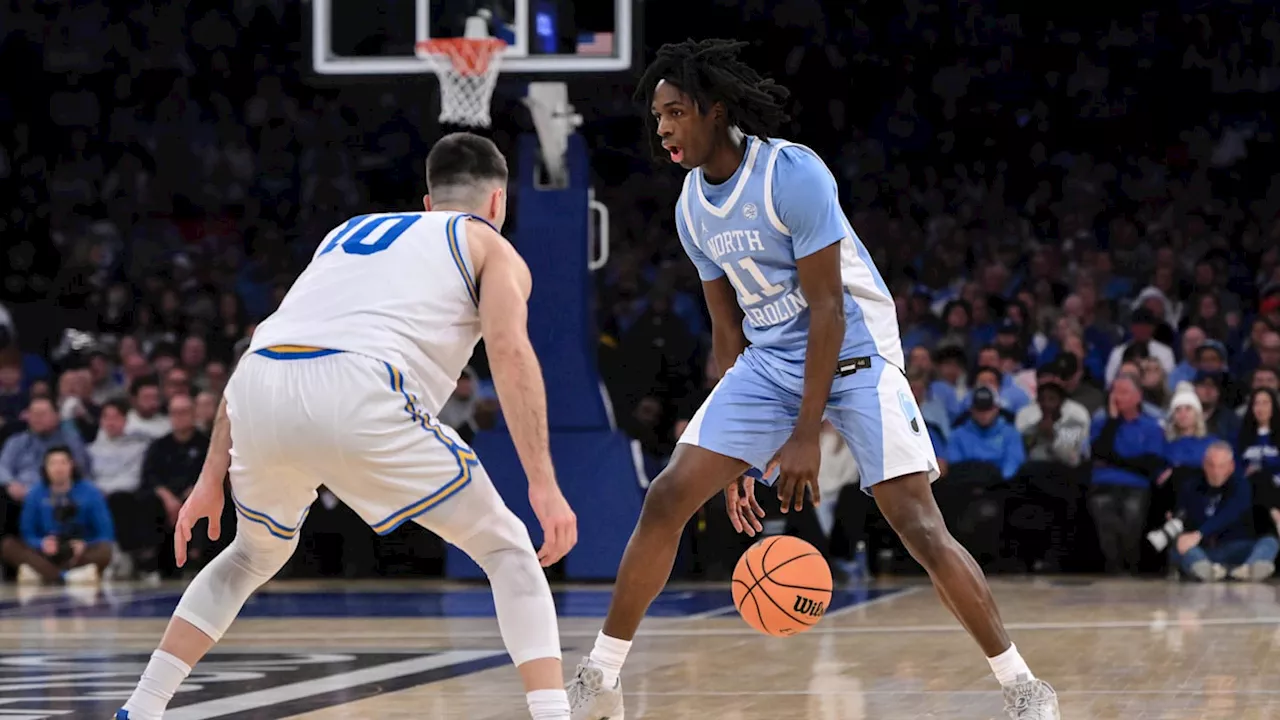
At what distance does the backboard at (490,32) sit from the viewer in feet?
41.0

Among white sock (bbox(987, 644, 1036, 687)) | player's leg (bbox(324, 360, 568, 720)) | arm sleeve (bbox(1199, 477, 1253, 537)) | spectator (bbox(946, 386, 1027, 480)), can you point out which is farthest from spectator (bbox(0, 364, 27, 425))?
white sock (bbox(987, 644, 1036, 687))

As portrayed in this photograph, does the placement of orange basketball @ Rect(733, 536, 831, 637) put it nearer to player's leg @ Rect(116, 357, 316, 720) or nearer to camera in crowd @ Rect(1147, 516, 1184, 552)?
player's leg @ Rect(116, 357, 316, 720)

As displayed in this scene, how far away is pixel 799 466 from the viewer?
542 centimetres

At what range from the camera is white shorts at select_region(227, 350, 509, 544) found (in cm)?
462

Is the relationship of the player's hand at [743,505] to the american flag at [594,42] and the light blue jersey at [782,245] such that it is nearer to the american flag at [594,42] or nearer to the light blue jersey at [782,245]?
the light blue jersey at [782,245]

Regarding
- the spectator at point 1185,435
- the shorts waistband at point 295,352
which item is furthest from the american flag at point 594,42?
the shorts waistband at point 295,352

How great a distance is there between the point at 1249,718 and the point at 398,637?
479cm

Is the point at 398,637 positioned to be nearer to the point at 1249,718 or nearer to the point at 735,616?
the point at 735,616

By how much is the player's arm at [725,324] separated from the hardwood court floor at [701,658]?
4.10 feet

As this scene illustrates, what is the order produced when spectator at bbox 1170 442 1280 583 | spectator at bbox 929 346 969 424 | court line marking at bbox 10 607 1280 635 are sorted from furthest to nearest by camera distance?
spectator at bbox 929 346 969 424, spectator at bbox 1170 442 1280 583, court line marking at bbox 10 607 1280 635

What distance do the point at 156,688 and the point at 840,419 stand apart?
2.25 metres

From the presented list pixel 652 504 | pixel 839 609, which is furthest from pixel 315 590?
pixel 652 504

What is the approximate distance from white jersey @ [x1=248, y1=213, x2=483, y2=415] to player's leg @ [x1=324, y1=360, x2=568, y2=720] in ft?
0.32

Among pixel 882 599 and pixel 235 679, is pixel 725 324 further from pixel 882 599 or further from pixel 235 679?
pixel 882 599
